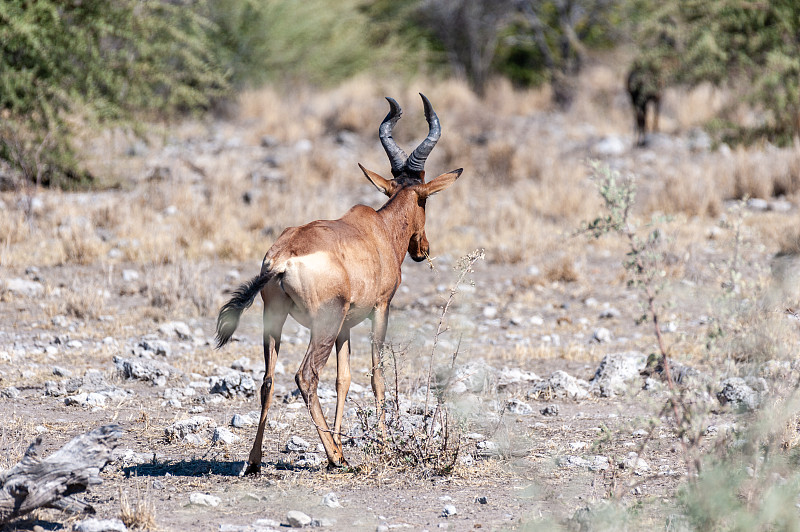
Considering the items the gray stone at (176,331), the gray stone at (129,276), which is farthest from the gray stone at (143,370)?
the gray stone at (129,276)

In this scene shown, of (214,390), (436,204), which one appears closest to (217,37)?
(436,204)

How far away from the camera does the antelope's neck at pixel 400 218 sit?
6422 millimetres

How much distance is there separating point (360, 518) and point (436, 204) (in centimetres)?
1006

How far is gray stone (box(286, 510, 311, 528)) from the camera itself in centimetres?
457

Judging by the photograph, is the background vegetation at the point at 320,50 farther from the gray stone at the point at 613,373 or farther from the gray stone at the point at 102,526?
the gray stone at the point at 102,526

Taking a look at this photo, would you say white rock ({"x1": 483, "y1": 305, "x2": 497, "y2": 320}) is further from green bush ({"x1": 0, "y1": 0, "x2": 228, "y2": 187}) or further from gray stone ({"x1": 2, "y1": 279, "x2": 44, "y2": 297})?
green bush ({"x1": 0, "y1": 0, "x2": 228, "y2": 187})

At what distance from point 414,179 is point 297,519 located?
3.02 m

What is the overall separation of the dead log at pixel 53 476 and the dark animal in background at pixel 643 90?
15.8 m

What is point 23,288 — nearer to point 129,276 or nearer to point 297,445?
point 129,276

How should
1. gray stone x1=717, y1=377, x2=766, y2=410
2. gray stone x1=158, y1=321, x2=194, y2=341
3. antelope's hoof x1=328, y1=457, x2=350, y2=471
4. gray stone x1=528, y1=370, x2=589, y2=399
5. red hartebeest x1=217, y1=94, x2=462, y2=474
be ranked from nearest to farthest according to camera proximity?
1. red hartebeest x1=217, y1=94, x2=462, y2=474
2. antelope's hoof x1=328, y1=457, x2=350, y2=471
3. gray stone x1=717, y1=377, x2=766, y2=410
4. gray stone x1=528, y1=370, x2=589, y2=399
5. gray stone x1=158, y1=321, x2=194, y2=341

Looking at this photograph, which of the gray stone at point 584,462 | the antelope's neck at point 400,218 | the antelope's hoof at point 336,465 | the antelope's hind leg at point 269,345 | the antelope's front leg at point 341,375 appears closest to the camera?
the antelope's hind leg at point 269,345

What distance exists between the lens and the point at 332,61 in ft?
82.1

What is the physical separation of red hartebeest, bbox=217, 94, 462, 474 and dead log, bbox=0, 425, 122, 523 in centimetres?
106

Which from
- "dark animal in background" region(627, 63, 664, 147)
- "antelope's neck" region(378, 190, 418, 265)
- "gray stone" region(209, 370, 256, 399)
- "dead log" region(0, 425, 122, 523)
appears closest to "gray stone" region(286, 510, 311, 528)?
"dead log" region(0, 425, 122, 523)
